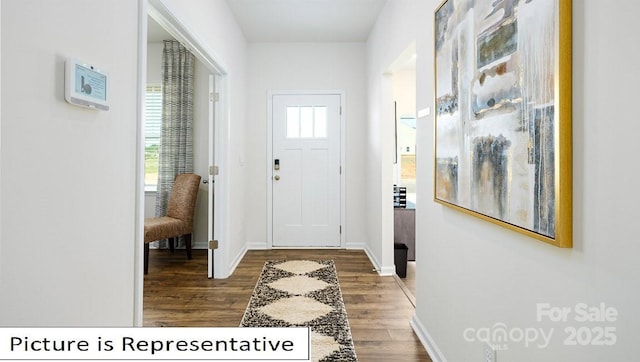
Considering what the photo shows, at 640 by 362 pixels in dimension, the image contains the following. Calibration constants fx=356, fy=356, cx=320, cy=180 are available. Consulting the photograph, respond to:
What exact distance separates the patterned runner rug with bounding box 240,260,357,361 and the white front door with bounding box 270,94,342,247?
95 centimetres

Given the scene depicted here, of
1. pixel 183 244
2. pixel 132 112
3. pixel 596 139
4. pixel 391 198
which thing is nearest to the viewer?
pixel 596 139

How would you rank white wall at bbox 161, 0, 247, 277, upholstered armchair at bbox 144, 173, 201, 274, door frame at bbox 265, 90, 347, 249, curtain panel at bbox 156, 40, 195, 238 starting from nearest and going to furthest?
white wall at bbox 161, 0, 247, 277
upholstered armchair at bbox 144, 173, 201, 274
curtain panel at bbox 156, 40, 195, 238
door frame at bbox 265, 90, 347, 249

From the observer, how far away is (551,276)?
1042mm

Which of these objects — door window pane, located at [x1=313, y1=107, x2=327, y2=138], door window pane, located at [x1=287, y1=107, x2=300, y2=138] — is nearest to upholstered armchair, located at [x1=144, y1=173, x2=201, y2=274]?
door window pane, located at [x1=287, y1=107, x2=300, y2=138]

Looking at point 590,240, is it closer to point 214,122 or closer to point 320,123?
point 214,122

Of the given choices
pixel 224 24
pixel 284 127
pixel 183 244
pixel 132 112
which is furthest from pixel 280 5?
pixel 183 244

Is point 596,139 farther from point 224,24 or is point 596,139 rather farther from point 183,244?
point 183,244

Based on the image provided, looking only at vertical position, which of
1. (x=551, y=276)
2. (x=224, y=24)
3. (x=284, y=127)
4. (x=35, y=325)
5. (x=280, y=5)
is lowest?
(x=35, y=325)

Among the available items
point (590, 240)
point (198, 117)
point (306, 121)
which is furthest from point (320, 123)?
point (590, 240)

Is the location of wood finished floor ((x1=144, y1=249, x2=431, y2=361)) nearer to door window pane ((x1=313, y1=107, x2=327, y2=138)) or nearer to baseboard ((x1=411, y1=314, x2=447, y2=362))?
baseboard ((x1=411, y1=314, x2=447, y2=362))

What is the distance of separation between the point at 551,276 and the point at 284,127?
388 cm

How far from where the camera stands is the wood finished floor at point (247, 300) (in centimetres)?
220

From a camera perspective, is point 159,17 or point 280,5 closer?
point 159,17

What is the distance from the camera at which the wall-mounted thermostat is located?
Answer: 113 cm
